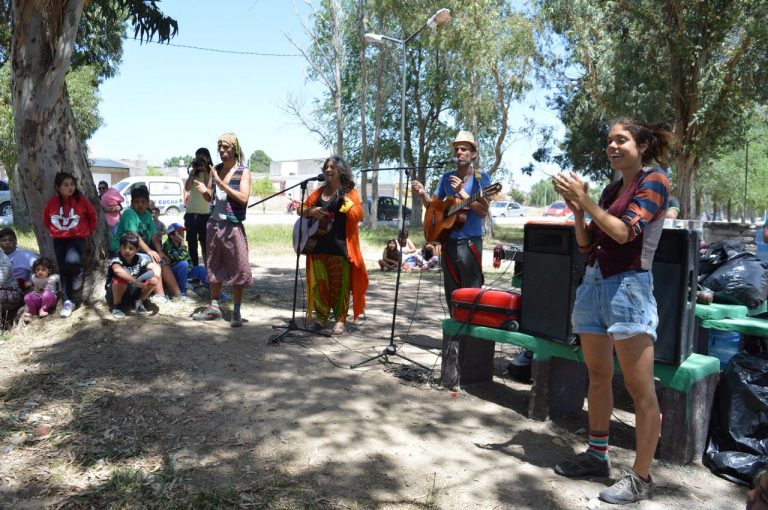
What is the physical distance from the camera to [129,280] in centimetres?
628

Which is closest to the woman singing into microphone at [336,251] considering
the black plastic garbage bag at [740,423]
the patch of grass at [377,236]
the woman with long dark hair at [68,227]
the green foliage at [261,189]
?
the woman with long dark hair at [68,227]

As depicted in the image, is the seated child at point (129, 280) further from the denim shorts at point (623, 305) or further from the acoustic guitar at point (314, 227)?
the denim shorts at point (623, 305)

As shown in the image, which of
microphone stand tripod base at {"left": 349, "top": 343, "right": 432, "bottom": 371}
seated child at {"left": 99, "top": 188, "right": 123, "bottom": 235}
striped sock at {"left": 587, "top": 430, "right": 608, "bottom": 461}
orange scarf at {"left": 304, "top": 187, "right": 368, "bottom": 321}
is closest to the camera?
striped sock at {"left": 587, "top": 430, "right": 608, "bottom": 461}

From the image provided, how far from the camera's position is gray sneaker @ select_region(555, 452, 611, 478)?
3.37m

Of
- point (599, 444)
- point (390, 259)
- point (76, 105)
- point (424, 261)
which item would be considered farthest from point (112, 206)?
point (76, 105)

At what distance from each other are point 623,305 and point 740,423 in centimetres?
130

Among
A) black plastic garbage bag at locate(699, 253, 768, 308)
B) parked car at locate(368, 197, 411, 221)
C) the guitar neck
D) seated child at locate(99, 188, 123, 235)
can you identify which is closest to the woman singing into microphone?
the guitar neck

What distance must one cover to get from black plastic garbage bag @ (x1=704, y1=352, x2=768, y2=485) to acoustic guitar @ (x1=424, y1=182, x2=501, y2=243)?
2.23m

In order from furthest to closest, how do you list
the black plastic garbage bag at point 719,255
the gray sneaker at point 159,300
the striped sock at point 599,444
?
the gray sneaker at point 159,300 < the black plastic garbage bag at point 719,255 < the striped sock at point 599,444

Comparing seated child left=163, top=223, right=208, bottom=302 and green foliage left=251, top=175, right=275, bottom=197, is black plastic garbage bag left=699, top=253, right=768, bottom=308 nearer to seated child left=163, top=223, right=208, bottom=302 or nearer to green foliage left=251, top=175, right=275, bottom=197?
seated child left=163, top=223, right=208, bottom=302

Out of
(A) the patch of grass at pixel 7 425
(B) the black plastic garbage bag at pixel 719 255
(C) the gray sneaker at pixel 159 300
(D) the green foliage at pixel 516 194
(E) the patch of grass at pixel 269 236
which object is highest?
(D) the green foliage at pixel 516 194

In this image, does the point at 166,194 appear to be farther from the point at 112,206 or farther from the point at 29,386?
the point at 29,386

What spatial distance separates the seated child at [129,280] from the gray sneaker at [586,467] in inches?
185

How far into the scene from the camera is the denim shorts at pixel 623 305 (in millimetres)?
2930
